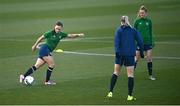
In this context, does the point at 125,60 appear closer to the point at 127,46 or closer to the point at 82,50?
Result: the point at 127,46

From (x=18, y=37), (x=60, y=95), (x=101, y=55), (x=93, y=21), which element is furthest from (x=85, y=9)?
(x=60, y=95)

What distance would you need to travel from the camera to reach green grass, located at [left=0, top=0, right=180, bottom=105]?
1853 centimetres

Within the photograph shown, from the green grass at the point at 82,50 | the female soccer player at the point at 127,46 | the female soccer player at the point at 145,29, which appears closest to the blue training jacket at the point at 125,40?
the female soccer player at the point at 127,46

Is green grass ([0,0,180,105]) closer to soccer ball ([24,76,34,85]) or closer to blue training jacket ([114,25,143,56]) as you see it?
soccer ball ([24,76,34,85])

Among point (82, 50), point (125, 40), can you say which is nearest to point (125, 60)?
point (125, 40)

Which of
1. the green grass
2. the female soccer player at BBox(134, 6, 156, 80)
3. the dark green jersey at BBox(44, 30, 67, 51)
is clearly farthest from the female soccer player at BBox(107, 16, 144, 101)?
the female soccer player at BBox(134, 6, 156, 80)

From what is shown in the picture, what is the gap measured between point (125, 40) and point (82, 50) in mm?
10971

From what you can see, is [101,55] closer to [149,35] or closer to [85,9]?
[149,35]

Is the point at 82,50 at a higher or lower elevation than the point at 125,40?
lower

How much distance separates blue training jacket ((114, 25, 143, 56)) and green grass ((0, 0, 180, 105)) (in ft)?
4.39

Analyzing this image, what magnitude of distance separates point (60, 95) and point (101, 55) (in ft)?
29.1

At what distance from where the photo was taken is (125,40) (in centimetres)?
1775

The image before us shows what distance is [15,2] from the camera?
49.7 meters

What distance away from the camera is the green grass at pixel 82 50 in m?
18.5
